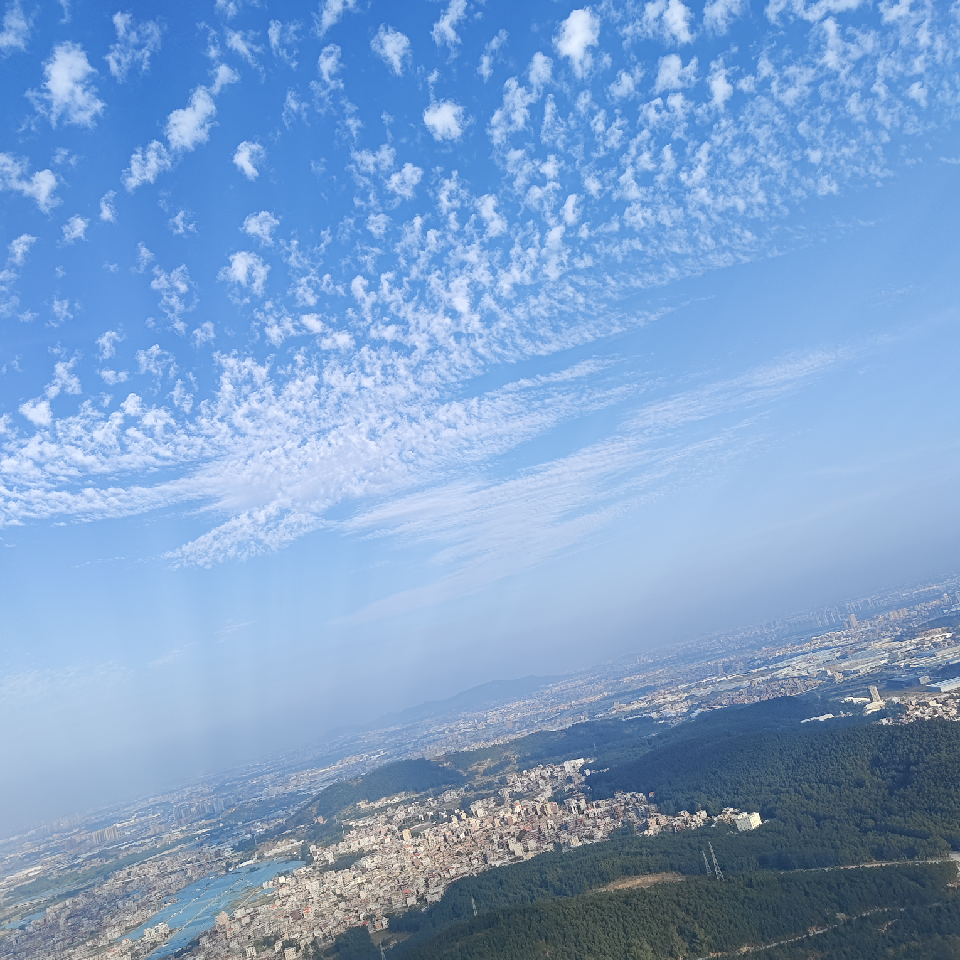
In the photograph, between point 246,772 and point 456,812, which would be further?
point 246,772

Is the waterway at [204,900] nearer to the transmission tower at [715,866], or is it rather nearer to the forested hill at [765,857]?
the forested hill at [765,857]

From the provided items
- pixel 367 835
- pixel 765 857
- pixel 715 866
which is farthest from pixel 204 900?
pixel 765 857

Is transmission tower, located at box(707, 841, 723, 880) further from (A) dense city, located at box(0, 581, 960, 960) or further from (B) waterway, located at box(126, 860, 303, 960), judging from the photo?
(B) waterway, located at box(126, 860, 303, 960)

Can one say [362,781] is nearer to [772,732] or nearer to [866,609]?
[772,732]

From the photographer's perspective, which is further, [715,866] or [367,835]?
[367,835]

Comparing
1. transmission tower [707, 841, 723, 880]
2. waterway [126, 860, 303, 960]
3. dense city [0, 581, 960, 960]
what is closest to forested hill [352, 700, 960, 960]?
transmission tower [707, 841, 723, 880]

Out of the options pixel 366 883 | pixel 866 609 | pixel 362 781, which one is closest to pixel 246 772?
pixel 362 781

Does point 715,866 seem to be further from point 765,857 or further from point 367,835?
point 367,835

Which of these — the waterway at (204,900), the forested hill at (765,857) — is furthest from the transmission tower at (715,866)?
the waterway at (204,900)
